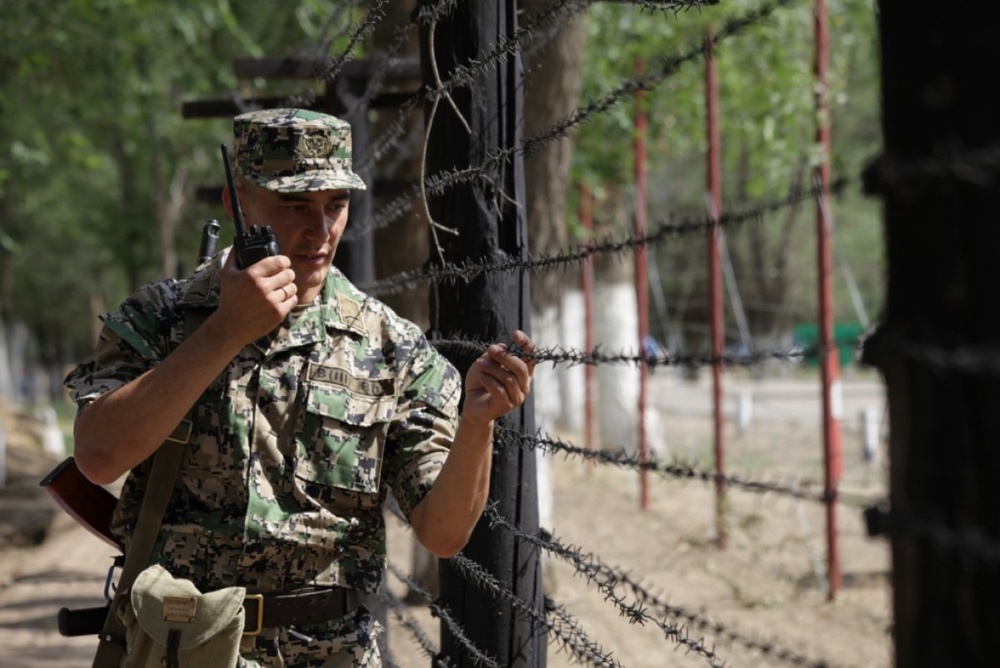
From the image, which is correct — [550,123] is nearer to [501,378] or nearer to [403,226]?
[403,226]

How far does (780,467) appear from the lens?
1263cm

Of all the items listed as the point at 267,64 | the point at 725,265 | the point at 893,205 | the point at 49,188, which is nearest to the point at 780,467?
the point at 725,265

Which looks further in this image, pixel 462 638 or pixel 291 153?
pixel 462 638

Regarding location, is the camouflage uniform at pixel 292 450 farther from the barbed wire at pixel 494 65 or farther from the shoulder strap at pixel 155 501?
the barbed wire at pixel 494 65

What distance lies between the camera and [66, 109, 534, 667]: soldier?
2.18m

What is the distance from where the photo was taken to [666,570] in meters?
7.93

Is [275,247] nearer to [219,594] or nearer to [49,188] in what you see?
[219,594]

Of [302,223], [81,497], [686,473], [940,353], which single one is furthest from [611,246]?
[81,497]

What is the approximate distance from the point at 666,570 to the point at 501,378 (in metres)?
6.27

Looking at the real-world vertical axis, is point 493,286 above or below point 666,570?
above

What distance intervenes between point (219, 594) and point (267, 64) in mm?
3082

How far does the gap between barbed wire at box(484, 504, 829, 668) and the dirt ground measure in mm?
1163

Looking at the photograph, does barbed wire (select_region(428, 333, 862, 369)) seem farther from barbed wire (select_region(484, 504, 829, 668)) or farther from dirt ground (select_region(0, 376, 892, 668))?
dirt ground (select_region(0, 376, 892, 668))

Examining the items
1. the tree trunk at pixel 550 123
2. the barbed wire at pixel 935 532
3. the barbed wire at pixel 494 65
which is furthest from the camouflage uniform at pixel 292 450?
the tree trunk at pixel 550 123
